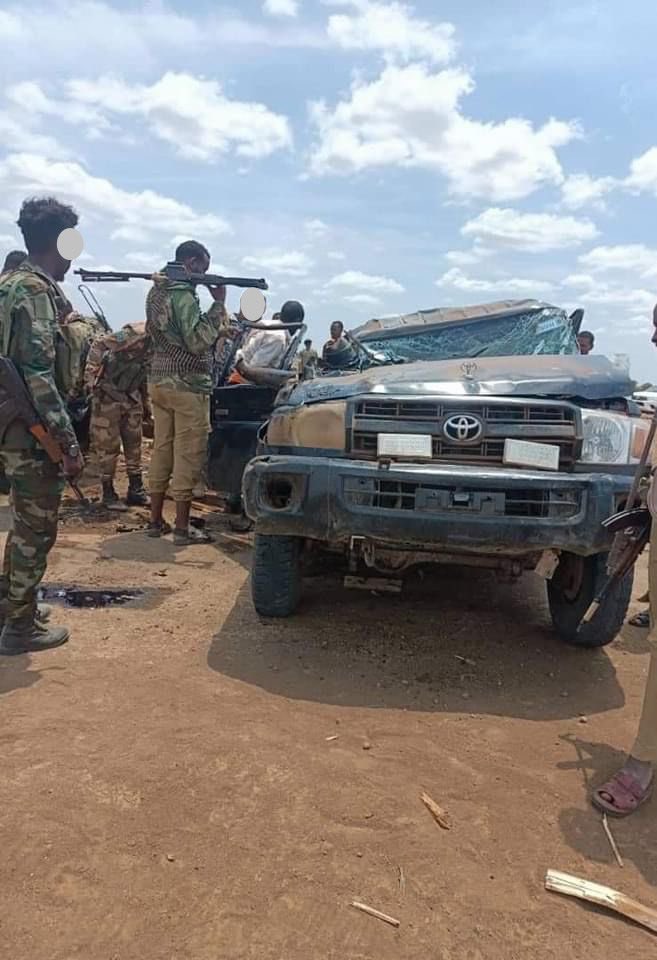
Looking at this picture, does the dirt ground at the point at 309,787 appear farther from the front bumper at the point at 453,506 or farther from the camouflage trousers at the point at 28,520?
→ the front bumper at the point at 453,506

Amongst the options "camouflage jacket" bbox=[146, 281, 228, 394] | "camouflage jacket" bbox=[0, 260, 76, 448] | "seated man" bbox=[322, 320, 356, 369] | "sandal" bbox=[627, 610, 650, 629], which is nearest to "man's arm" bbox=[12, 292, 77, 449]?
"camouflage jacket" bbox=[0, 260, 76, 448]

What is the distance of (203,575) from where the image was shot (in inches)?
197

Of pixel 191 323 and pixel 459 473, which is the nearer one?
pixel 459 473

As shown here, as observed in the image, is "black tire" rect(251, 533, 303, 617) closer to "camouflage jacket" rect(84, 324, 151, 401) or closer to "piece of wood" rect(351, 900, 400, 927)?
"piece of wood" rect(351, 900, 400, 927)

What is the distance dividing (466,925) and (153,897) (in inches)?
31.0

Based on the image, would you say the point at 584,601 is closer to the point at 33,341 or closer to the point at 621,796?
the point at 621,796

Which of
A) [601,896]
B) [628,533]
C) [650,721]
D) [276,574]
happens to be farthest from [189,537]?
[601,896]

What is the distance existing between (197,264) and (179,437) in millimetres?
1262

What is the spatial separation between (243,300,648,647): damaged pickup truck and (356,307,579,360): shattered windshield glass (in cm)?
82

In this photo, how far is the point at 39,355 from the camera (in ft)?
11.0

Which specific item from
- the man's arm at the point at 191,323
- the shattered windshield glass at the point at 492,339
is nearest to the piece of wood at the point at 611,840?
the shattered windshield glass at the point at 492,339

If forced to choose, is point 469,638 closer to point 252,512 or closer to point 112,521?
point 252,512

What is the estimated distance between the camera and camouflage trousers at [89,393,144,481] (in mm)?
7016

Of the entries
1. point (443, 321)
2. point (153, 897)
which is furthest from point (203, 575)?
point (153, 897)
